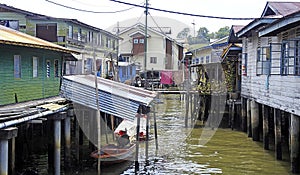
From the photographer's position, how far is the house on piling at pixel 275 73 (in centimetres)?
1384

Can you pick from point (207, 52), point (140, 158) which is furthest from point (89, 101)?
point (207, 52)

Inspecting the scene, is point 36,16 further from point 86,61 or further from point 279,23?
point 279,23

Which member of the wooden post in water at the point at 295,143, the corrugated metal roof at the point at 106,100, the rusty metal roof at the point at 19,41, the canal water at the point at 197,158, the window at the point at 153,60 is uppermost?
the window at the point at 153,60

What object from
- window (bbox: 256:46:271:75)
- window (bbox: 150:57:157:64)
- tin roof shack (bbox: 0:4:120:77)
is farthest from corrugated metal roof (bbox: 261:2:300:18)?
window (bbox: 150:57:157:64)

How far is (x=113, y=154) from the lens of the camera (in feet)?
51.4

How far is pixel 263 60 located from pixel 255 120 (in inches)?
122

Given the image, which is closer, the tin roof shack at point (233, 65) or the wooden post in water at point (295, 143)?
the wooden post in water at point (295, 143)

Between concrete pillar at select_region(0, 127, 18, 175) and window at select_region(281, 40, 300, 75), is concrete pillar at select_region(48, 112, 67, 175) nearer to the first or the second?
concrete pillar at select_region(0, 127, 18, 175)

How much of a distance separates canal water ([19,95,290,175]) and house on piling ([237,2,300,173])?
0.81 meters

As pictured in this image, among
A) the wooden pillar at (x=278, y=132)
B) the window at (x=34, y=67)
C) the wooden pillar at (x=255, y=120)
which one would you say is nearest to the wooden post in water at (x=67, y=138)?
the window at (x=34, y=67)

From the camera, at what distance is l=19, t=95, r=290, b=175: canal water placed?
51.0 feet

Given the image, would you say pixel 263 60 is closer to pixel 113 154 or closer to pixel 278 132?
pixel 278 132

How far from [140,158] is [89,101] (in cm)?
406

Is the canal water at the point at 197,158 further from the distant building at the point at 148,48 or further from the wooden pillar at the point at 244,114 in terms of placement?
the distant building at the point at 148,48
